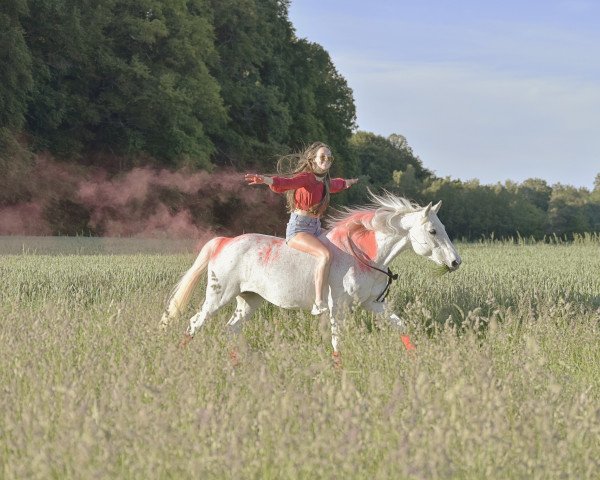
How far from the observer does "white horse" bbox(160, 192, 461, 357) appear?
7.85m

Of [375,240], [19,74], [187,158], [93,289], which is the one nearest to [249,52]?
[187,158]

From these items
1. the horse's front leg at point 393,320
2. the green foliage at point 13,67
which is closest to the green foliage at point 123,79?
the green foliage at point 13,67

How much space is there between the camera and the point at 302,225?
8.16 meters

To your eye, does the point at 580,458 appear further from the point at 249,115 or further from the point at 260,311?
the point at 249,115

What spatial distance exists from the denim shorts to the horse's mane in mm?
210

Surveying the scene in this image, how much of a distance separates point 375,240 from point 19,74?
22798 millimetres

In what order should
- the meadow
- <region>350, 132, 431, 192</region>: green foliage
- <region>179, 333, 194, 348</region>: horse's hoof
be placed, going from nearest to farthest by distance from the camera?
the meadow → <region>179, 333, 194, 348</region>: horse's hoof → <region>350, 132, 431, 192</region>: green foliage

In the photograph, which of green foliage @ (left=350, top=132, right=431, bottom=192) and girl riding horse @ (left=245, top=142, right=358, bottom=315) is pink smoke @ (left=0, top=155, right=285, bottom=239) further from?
green foliage @ (left=350, top=132, right=431, bottom=192)

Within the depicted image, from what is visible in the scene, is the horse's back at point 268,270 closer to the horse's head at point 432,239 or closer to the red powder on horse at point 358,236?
the red powder on horse at point 358,236

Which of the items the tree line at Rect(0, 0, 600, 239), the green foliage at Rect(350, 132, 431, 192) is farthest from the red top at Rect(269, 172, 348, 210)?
the green foliage at Rect(350, 132, 431, 192)

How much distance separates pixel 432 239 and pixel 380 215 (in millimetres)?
481

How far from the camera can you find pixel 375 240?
8047mm

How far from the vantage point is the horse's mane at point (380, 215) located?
802cm

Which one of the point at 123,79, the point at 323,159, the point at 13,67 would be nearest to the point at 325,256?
the point at 323,159
